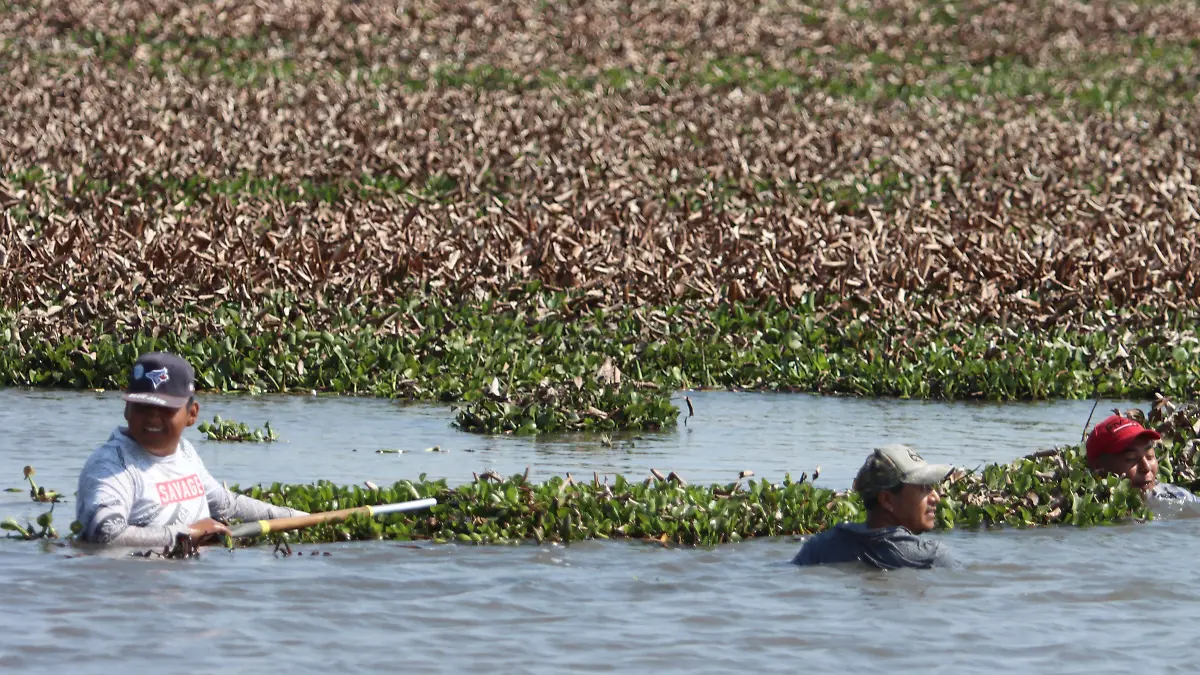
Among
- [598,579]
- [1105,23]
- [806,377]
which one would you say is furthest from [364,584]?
[1105,23]

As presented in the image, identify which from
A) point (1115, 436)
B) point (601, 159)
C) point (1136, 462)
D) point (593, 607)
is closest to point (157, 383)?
point (593, 607)

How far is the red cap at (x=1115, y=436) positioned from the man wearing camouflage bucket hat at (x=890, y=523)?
2.26 meters

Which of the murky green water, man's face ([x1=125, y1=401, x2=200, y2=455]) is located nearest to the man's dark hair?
the murky green water

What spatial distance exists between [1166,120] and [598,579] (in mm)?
24907

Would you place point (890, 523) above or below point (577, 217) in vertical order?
below

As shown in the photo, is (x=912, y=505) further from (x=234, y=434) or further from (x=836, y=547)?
(x=234, y=434)

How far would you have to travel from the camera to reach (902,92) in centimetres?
3562

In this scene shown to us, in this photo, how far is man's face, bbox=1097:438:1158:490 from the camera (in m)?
12.1

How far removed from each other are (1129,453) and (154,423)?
5.86m

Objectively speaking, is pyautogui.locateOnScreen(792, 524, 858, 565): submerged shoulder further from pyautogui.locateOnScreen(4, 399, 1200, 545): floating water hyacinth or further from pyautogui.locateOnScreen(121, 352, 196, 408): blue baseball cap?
pyautogui.locateOnScreen(121, 352, 196, 408): blue baseball cap

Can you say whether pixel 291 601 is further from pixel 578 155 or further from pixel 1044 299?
pixel 578 155

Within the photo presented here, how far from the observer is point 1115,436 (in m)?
12.1

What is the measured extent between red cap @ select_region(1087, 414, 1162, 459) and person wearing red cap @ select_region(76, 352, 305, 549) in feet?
17.6

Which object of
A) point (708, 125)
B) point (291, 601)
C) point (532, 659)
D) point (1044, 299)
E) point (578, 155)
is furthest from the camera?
point (708, 125)
